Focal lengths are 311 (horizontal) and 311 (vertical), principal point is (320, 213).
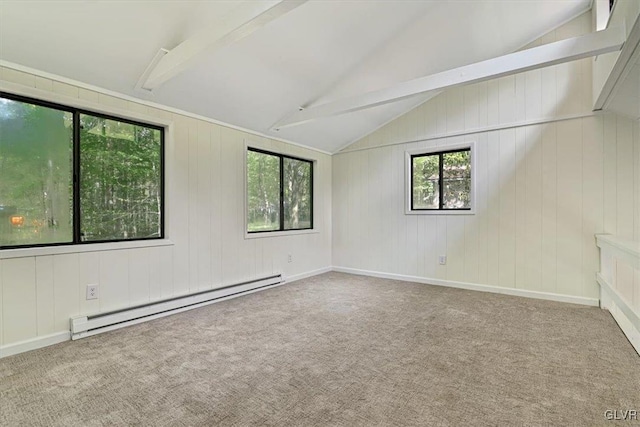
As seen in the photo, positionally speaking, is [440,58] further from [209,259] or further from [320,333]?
[209,259]

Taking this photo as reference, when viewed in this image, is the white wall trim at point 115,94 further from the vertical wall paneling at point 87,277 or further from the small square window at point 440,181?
the small square window at point 440,181

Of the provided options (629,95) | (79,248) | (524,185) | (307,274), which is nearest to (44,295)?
(79,248)

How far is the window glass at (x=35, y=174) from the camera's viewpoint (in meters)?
2.46

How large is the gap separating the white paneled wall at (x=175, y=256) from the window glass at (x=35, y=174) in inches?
7.1

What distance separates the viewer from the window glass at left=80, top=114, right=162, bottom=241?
2.90m

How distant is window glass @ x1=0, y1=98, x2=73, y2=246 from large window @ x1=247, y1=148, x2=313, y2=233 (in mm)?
2039

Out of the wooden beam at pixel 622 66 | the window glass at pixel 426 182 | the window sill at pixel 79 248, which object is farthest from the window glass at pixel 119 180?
the wooden beam at pixel 622 66

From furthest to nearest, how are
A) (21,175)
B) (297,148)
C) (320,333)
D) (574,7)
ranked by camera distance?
(297,148) → (574,7) → (320,333) → (21,175)

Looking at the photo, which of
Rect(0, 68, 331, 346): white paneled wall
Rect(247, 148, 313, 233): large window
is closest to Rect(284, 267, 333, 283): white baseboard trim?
Rect(0, 68, 331, 346): white paneled wall

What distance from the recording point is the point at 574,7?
360 centimetres

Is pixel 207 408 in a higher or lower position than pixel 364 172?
lower

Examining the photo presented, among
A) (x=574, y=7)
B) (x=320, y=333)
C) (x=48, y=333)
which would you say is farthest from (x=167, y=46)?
(x=574, y=7)

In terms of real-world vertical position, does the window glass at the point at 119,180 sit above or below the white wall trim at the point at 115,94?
below

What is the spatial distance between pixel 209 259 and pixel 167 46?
2.30 meters
